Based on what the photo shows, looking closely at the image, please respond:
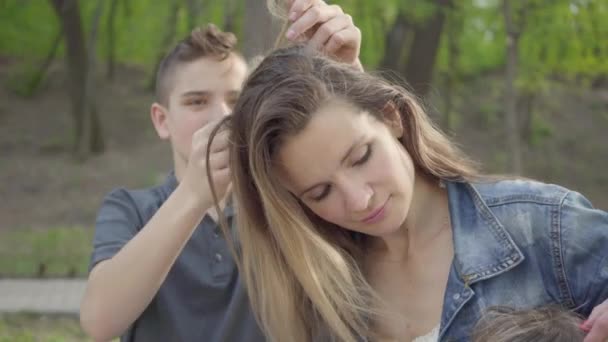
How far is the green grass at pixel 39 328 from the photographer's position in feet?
17.5

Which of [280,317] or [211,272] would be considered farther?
[211,272]

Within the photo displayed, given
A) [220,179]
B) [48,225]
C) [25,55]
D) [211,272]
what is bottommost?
[25,55]

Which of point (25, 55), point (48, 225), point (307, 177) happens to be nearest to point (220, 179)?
point (307, 177)

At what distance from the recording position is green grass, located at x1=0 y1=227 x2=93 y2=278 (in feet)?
Answer: 24.4

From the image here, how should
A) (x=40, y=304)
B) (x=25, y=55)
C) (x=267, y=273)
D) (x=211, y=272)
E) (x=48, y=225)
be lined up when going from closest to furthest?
1. (x=267, y=273)
2. (x=211, y=272)
3. (x=40, y=304)
4. (x=48, y=225)
5. (x=25, y=55)

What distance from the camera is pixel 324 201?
2.25m

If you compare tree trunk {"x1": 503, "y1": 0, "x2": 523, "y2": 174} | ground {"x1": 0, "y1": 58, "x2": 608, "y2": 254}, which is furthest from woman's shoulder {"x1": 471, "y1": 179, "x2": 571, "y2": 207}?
ground {"x1": 0, "y1": 58, "x2": 608, "y2": 254}

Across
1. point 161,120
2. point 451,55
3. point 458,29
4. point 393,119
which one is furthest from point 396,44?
point 393,119

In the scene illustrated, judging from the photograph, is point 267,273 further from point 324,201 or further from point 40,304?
point 40,304

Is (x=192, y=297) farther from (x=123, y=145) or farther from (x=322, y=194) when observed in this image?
(x=123, y=145)

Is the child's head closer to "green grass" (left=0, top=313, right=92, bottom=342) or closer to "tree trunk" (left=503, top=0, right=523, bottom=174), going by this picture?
"green grass" (left=0, top=313, right=92, bottom=342)

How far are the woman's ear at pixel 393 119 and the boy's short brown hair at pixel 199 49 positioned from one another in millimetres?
938

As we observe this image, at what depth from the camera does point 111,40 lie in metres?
15.2

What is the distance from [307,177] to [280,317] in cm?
42
